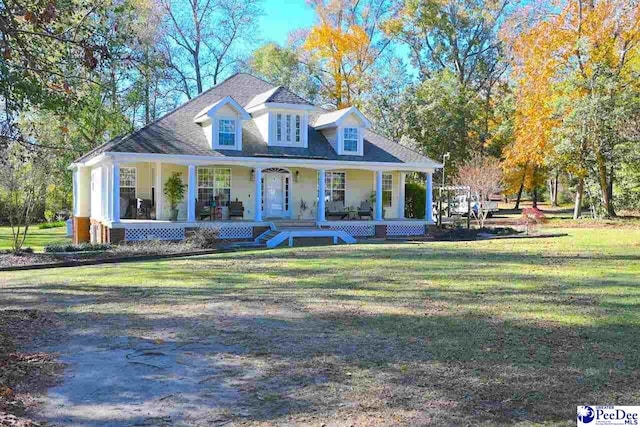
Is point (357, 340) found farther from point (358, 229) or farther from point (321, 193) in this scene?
point (358, 229)

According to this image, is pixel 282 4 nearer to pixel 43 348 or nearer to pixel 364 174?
pixel 364 174

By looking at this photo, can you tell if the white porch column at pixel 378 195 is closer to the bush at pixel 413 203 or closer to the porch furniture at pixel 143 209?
the bush at pixel 413 203

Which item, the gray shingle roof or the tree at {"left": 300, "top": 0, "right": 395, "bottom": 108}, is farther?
the tree at {"left": 300, "top": 0, "right": 395, "bottom": 108}

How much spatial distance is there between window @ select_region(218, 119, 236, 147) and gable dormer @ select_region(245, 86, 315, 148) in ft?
5.63

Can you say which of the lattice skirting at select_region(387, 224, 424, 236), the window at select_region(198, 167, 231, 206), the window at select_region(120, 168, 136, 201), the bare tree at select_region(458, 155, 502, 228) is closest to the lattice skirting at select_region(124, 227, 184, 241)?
the window at select_region(198, 167, 231, 206)

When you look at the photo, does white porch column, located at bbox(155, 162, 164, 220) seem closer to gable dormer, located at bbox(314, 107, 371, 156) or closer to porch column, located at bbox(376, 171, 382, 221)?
gable dormer, located at bbox(314, 107, 371, 156)

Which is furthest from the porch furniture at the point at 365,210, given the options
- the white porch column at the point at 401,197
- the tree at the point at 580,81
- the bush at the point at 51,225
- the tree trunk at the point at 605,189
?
the bush at the point at 51,225

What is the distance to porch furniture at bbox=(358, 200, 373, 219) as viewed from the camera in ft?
88.1

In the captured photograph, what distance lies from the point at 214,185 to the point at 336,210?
223 inches

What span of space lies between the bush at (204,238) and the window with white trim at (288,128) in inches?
234

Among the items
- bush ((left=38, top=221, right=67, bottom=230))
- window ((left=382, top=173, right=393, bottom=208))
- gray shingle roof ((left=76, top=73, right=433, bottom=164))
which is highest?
gray shingle roof ((left=76, top=73, right=433, bottom=164))

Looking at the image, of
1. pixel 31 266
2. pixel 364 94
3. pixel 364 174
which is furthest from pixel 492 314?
pixel 364 94

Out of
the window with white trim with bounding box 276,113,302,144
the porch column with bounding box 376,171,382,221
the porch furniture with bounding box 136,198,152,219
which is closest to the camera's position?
the porch furniture with bounding box 136,198,152,219

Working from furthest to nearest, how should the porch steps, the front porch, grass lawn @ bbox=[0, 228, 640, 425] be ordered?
the front porch, the porch steps, grass lawn @ bbox=[0, 228, 640, 425]
